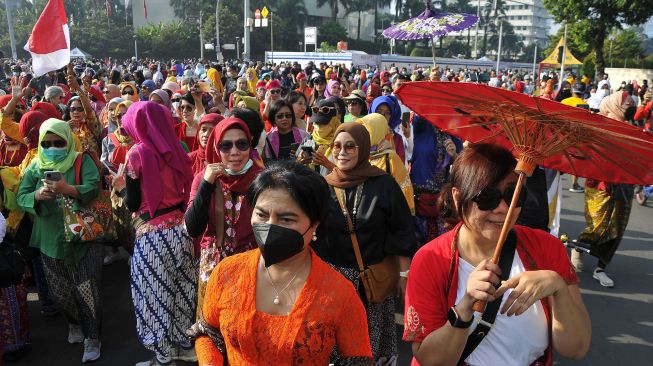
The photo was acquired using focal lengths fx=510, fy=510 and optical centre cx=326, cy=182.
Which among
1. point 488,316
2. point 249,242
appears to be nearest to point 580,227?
point 249,242

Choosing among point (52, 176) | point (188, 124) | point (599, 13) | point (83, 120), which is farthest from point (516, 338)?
point (599, 13)

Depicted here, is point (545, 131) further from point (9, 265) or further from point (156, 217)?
point (9, 265)

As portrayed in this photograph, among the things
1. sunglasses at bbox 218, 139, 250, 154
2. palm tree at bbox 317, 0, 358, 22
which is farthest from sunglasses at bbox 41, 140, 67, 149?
palm tree at bbox 317, 0, 358, 22

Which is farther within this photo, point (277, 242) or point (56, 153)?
point (56, 153)

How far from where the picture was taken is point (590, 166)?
6.51 ft

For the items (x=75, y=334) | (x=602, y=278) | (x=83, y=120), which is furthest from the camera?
(x=83, y=120)

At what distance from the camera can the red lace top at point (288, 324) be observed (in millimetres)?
1692

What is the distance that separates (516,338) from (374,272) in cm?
133

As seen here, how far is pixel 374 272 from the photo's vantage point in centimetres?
303

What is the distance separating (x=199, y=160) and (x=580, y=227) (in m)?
5.63

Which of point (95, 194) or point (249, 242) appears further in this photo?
point (95, 194)

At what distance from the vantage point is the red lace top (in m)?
1.69

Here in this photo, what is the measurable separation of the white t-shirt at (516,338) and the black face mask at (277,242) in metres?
0.65

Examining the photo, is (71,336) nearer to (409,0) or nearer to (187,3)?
(187,3)
